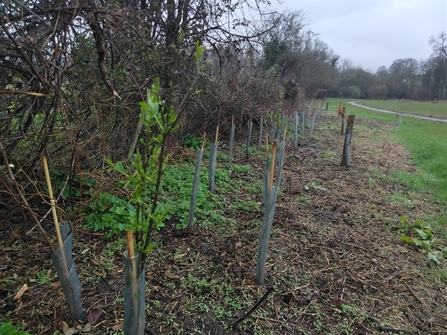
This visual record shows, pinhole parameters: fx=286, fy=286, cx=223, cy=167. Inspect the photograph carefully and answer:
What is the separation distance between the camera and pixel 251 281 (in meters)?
2.48

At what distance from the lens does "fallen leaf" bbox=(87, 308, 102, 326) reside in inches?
74.1

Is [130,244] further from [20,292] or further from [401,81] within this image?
[401,81]

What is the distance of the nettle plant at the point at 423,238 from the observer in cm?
325

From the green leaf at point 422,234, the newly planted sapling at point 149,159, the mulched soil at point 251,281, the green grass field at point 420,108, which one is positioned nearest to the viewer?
the newly planted sapling at point 149,159

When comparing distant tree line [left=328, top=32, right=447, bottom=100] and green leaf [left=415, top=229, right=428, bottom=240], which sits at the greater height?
distant tree line [left=328, top=32, right=447, bottom=100]

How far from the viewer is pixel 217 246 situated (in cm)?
296

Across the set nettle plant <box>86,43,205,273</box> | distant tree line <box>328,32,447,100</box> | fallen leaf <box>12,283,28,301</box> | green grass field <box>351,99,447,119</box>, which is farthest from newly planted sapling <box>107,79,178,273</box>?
distant tree line <box>328,32,447,100</box>

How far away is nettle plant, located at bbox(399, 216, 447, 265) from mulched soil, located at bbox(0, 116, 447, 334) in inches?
3.4

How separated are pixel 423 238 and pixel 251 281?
246 centimetres

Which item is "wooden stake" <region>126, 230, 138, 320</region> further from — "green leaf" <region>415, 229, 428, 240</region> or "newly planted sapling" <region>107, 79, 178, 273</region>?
"green leaf" <region>415, 229, 428, 240</region>

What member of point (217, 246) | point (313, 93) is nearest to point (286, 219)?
point (217, 246)

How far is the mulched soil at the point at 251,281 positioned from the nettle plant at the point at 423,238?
0.28ft

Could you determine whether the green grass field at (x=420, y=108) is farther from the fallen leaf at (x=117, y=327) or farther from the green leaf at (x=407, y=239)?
the fallen leaf at (x=117, y=327)

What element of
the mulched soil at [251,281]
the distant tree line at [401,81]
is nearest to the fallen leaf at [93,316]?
the mulched soil at [251,281]
